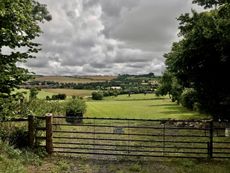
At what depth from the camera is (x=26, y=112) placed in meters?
16.8

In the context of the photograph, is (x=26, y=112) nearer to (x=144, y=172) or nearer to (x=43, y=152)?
(x=43, y=152)

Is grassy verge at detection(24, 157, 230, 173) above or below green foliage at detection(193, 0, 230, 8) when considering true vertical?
below

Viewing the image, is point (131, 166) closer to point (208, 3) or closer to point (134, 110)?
point (208, 3)

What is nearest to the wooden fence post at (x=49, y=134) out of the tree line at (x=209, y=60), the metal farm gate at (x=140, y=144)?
the metal farm gate at (x=140, y=144)

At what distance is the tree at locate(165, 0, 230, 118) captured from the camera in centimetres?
2520

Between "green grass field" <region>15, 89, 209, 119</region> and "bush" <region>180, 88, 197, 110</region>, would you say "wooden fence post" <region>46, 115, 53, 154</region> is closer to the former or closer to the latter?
"green grass field" <region>15, 89, 209, 119</region>

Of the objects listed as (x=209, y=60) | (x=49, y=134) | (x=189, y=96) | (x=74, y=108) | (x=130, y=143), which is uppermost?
(x=209, y=60)

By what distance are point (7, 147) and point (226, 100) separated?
15841 millimetres

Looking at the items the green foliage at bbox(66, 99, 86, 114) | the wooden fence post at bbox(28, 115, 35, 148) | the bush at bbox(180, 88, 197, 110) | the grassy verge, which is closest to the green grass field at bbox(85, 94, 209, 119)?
the bush at bbox(180, 88, 197, 110)

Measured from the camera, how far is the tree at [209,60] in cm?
2520

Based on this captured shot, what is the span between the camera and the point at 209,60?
2669 centimetres

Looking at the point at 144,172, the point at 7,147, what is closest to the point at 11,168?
the point at 7,147

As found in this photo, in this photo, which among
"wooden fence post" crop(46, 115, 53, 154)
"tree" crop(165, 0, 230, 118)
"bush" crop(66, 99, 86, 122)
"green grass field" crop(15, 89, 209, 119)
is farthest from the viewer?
"green grass field" crop(15, 89, 209, 119)

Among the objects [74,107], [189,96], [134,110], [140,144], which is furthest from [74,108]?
[134,110]
